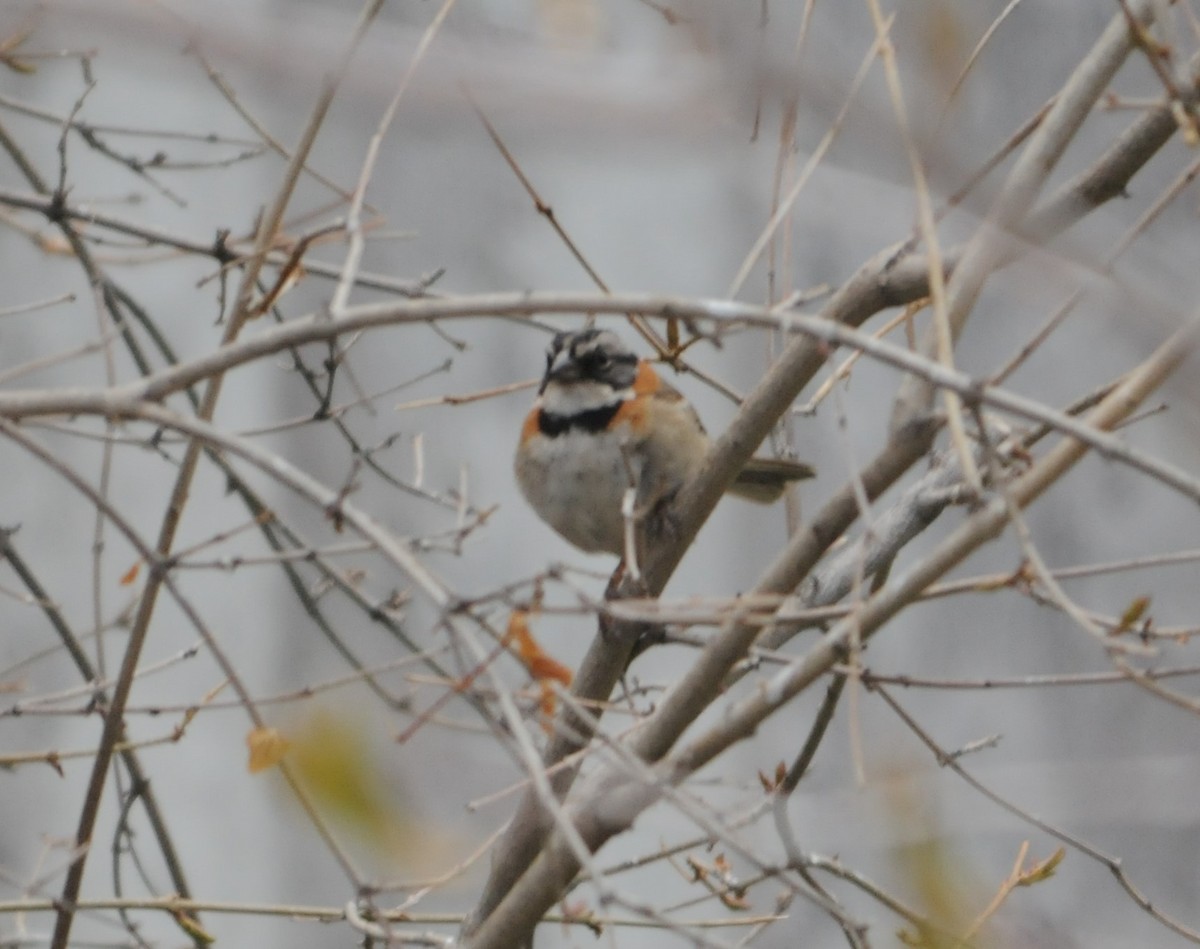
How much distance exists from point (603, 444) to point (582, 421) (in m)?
0.15

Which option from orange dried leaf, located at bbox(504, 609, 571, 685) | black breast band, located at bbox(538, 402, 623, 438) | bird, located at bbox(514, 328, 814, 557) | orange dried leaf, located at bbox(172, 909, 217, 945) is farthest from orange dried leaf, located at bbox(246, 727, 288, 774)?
black breast band, located at bbox(538, 402, 623, 438)

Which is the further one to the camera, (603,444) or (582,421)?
(582,421)

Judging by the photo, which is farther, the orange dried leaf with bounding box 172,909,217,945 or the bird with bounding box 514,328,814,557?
the bird with bounding box 514,328,814,557

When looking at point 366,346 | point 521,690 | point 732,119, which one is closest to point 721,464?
point 521,690

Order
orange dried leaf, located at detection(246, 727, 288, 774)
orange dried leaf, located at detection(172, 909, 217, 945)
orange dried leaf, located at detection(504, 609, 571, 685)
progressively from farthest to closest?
1. orange dried leaf, located at detection(172, 909, 217, 945)
2. orange dried leaf, located at detection(246, 727, 288, 774)
3. orange dried leaf, located at detection(504, 609, 571, 685)

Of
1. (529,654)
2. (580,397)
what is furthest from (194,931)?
(580,397)

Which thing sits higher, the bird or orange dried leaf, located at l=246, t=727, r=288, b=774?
the bird

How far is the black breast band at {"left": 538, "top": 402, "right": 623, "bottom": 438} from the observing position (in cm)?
432

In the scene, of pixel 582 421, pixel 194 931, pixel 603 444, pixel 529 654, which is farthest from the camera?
pixel 582 421

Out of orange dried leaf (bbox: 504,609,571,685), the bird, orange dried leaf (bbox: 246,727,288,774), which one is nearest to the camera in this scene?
orange dried leaf (bbox: 504,609,571,685)

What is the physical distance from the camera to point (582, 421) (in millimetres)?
4348

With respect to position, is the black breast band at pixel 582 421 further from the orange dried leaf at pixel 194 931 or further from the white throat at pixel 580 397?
the orange dried leaf at pixel 194 931

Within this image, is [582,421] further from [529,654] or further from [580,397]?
[529,654]

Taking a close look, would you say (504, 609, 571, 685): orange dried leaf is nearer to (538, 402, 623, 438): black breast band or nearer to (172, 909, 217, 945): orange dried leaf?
(172, 909, 217, 945): orange dried leaf
